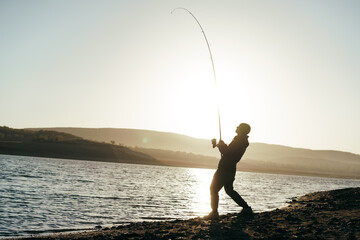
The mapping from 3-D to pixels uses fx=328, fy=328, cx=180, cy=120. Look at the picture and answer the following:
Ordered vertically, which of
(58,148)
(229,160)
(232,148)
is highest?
(232,148)

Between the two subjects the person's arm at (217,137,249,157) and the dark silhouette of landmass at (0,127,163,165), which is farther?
the dark silhouette of landmass at (0,127,163,165)

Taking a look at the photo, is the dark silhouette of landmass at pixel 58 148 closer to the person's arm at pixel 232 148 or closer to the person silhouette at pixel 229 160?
the person silhouette at pixel 229 160

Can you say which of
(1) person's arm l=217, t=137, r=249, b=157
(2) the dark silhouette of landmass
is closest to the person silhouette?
(1) person's arm l=217, t=137, r=249, b=157

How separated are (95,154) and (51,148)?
41.2 feet

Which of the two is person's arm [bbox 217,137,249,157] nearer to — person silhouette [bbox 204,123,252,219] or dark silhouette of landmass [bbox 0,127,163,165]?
person silhouette [bbox 204,123,252,219]

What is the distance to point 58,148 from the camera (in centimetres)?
9594

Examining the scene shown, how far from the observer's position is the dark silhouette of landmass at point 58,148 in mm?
87163

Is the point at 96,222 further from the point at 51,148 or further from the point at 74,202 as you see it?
the point at 51,148

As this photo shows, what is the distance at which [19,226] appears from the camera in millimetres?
10078

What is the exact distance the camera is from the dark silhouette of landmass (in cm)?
8716

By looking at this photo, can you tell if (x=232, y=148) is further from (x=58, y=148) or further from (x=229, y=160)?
(x=58, y=148)

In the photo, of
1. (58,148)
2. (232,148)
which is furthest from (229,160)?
(58,148)

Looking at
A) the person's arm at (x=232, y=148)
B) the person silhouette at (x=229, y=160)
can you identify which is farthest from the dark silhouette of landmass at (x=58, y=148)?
the person's arm at (x=232, y=148)

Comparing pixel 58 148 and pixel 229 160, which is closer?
pixel 229 160
